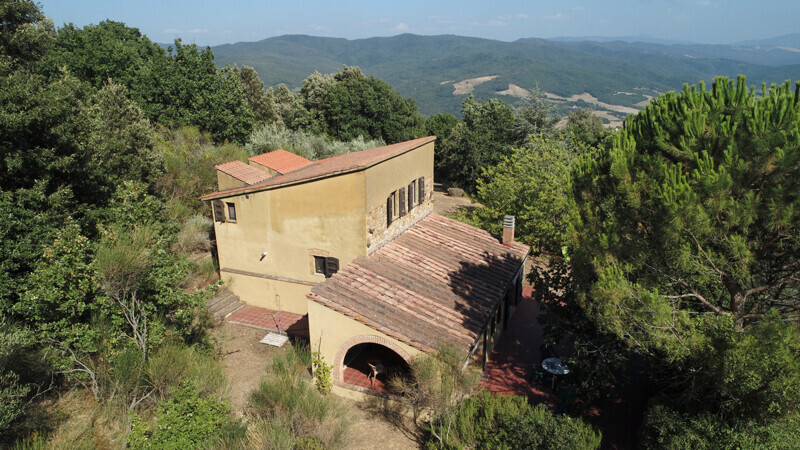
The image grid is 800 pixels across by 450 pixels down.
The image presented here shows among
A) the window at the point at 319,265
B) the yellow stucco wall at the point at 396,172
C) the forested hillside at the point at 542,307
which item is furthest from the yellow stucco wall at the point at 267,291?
the yellow stucco wall at the point at 396,172

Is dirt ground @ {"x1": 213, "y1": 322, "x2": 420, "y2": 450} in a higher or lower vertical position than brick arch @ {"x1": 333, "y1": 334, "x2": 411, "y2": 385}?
lower

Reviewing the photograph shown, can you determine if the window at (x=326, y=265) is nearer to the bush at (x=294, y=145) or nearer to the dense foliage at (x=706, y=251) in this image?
the dense foliage at (x=706, y=251)

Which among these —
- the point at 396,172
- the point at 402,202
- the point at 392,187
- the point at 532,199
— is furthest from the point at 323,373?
the point at 532,199

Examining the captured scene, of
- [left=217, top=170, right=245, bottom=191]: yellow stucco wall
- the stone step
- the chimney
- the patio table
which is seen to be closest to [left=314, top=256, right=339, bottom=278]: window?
the stone step

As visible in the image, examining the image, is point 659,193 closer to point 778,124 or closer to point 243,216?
point 778,124

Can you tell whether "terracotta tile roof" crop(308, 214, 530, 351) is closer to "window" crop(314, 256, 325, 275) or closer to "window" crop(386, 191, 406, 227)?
"window" crop(386, 191, 406, 227)

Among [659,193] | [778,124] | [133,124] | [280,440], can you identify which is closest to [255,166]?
[133,124]

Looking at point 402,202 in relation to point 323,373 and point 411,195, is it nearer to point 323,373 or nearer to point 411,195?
point 411,195
